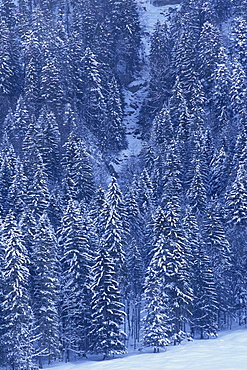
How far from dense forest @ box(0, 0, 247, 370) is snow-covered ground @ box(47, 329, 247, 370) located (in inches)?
67.1

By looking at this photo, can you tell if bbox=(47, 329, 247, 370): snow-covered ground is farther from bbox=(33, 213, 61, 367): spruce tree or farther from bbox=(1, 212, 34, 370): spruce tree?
bbox=(1, 212, 34, 370): spruce tree

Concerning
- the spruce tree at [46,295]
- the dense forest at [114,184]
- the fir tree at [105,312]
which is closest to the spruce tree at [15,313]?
the dense forest at [114,184]

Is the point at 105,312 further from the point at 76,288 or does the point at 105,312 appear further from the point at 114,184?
the point at 114,184

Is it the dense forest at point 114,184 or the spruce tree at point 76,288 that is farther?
the spruce tree at point 76,288

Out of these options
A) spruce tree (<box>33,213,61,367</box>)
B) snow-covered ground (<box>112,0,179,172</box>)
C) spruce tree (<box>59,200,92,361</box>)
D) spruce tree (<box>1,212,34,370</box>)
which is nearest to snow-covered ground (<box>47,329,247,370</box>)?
spruce tree (<box>33,213,61,367</box>)

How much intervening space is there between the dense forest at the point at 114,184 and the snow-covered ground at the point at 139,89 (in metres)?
1.41

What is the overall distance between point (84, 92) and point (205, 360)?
213 ft

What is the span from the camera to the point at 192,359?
131 ft

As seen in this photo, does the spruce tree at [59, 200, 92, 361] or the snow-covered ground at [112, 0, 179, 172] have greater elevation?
the snow-covered ground at [112, 0, 179, 172]

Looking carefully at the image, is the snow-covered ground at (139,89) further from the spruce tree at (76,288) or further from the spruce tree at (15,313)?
the spruce tree at (15,313)

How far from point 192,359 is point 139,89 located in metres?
80.7

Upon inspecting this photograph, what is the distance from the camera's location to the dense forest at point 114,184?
46312mm

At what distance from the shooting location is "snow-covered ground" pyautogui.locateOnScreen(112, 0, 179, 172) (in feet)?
310

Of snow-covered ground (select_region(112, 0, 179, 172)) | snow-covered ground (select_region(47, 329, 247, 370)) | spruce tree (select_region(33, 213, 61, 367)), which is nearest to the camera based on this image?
snow-covered ground (select_region(47, 329, 247, 370))
